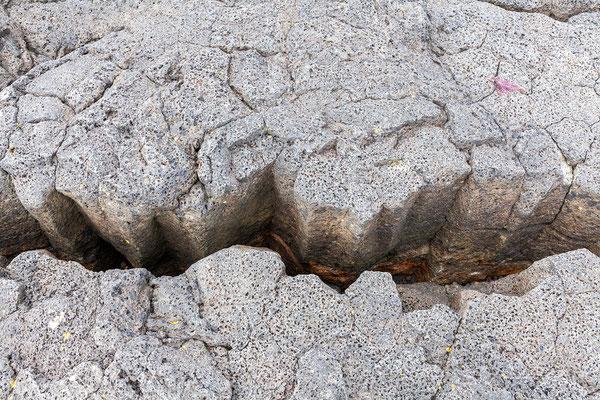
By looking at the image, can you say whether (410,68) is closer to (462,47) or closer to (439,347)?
(462,47)

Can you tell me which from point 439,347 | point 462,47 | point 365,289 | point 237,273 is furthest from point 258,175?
point 462,47

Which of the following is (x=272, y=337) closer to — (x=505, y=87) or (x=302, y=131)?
(x=302, y=131)

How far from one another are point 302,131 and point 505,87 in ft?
2.85

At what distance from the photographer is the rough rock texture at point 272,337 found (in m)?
1.56

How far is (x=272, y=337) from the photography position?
65.1 inches

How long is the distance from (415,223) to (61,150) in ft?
4.46

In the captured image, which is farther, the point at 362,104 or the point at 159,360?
the point at 362,104

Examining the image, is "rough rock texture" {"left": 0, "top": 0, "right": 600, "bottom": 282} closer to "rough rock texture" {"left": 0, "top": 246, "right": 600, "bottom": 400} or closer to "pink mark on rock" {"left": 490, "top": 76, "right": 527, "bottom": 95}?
"pink mark on rock" {"left": 490, "top": 76, "right": 527, "bottom": 95}

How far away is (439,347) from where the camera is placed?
1.64 metres

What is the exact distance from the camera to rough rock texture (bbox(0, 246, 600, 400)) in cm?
156

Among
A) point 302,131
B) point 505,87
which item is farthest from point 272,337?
point 505,87

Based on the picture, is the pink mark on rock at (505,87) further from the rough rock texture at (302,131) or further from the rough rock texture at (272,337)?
the rough rock texture at (272,337)

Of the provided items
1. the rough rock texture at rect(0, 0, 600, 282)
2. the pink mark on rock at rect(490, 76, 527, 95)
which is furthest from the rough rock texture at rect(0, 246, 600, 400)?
the pink mark on rock at rect(490, 76, 527, 95)

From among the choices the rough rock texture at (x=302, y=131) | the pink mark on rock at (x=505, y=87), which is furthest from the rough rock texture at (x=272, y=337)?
the pink mark on rock at (x=505, y=87)
